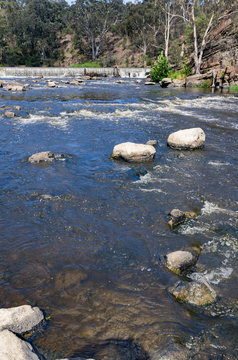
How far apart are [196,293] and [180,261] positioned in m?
0.59

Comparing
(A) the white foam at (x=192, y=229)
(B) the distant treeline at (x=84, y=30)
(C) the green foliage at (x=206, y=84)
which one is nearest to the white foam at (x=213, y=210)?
(A) the white foam at (x=192, y=229)

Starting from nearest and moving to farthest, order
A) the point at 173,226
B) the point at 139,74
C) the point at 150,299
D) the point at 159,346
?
the point at 159,346 < the point at 150,299 < the point at 173,226 < the point at 139,74

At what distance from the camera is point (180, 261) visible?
→ 12.9ft

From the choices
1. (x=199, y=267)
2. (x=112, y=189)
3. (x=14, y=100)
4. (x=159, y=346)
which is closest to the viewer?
(x=159, y=346)

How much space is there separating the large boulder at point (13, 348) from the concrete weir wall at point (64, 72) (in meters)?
43.0

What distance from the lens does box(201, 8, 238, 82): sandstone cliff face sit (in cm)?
2859

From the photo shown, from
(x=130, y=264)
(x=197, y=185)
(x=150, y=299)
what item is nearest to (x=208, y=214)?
(x=197, y=185)

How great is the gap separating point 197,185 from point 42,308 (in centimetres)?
451

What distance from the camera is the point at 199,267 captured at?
399 centimetres

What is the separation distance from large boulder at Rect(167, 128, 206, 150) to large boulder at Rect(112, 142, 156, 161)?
1441 millimetres

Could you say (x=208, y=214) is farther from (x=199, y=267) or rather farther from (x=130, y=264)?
(x=130, y=264)

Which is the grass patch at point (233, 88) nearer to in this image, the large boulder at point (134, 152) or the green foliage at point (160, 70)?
the green foliage at point (160, 70)

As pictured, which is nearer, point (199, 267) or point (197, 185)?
point (199, 267)

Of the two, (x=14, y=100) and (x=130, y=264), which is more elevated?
(x=14, y=100)
